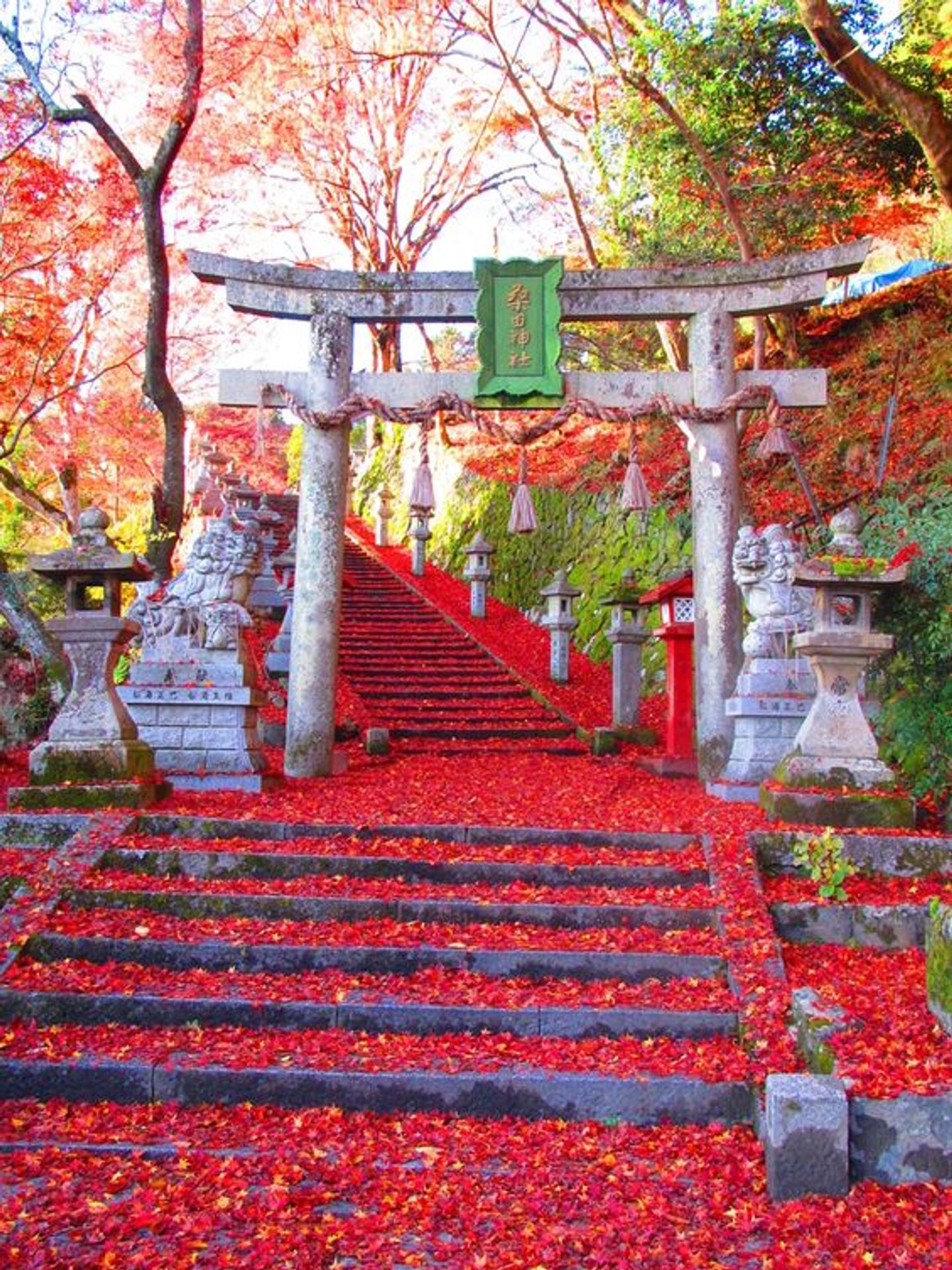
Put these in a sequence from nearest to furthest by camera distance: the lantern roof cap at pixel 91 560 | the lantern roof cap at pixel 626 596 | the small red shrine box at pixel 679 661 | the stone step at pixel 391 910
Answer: the stone step at pixel 391 910, the lantern roof cap at pixel 91 560, the small red shrine box at pixel 679 661, the lantern roof cap at pixel 626 596

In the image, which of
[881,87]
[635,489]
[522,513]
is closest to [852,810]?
[635,489]

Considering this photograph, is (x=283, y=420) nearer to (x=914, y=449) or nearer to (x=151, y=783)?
(x=914, y=449)

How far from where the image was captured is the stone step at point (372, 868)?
6398 mm

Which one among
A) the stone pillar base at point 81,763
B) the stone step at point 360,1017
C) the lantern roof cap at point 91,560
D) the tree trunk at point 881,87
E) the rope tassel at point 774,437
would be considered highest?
the tree trunk at point 881,87

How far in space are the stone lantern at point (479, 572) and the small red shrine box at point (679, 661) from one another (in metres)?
8.22

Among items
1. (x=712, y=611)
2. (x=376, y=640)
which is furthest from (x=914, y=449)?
(x=376, y=640)

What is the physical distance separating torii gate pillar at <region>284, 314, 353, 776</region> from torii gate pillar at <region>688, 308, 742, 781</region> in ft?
10.8

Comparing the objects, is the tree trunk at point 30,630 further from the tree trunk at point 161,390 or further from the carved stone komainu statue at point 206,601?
the carved stone komainu statue at point 206,601

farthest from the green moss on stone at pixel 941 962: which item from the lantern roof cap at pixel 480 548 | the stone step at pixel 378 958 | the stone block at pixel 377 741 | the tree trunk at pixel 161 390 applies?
the lantern roof cap at pixel 480 548

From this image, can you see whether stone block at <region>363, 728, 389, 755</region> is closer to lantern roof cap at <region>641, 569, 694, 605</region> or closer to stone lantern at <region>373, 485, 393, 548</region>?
lantern roof cap at <region>641, 569, 694, 605</region>

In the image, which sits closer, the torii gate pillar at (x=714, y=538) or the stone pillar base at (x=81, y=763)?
the stone pillar base at (x=81, y=763)

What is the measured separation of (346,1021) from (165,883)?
70.3 inches

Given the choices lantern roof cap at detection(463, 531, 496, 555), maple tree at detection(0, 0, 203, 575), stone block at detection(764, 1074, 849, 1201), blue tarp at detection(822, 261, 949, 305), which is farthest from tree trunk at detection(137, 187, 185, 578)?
blue tarp at detection(822, 261, 949, 305)

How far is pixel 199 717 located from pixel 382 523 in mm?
19488
